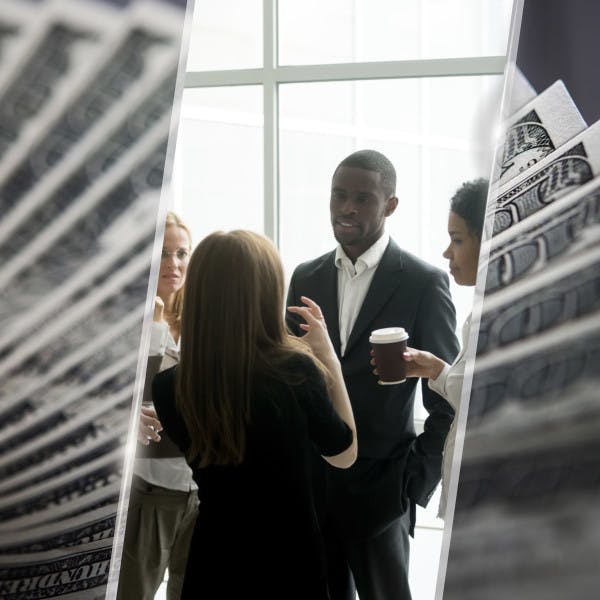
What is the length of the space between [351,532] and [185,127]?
1.71m

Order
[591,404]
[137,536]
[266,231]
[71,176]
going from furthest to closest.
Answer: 1. [266,231]
2. [137,536]
3. [71,176]
4. [591,404]

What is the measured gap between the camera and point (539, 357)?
1.69 meters

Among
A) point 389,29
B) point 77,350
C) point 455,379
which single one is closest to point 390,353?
point 455,379

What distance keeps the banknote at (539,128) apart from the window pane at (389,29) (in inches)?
43.3

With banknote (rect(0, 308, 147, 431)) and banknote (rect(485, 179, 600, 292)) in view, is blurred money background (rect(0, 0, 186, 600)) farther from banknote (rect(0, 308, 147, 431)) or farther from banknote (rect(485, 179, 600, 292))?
banknote (rect(485, 179, 600, 292))

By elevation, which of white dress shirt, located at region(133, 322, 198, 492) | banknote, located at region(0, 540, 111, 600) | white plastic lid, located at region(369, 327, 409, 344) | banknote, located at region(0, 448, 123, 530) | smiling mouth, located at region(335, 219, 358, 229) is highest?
smiling mouth, located at region(335, 219, 358, 229)

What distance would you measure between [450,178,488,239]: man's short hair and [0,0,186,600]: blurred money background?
0.77 metres

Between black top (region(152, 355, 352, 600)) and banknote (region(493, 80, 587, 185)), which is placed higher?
banknote (region(493, 80, 587, 185))

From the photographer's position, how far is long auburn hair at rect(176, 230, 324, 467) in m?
1.73

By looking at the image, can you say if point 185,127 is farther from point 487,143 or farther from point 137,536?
point 137,536

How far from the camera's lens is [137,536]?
2209 millimetres

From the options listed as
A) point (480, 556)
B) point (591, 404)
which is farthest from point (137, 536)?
point (591, 404)

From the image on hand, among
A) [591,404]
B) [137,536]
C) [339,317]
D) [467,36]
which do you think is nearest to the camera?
[591,404]

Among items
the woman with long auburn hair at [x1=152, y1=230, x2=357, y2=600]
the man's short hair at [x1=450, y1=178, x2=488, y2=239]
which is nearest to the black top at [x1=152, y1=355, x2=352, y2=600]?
the woman with long auburn hair at [x1=152, y1=230, x2=357, y2=600]
